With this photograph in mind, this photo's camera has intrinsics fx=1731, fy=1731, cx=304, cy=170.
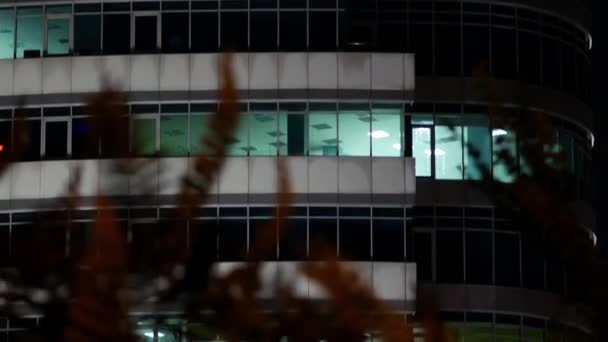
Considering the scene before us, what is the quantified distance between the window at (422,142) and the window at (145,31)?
7.21m

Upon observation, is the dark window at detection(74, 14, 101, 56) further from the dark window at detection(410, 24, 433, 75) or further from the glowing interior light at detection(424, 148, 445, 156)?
the glowing interior light at detection(424, 148, 445, 156)

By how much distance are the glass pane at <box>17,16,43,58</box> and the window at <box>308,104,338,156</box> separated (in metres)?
7.62

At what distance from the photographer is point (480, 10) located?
46625mm

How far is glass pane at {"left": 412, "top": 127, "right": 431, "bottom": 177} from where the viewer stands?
46.1 metres

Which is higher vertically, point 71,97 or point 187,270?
point 71,97

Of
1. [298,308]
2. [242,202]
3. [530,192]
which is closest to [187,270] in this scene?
[298,308]

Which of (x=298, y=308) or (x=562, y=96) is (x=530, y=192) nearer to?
Result: (x=298, y=308)

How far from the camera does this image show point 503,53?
4691cm

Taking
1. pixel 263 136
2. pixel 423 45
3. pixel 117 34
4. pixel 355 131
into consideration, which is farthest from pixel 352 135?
pixel 117 34

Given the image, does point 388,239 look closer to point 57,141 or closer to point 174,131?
point 174,131

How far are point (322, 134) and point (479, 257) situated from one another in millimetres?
5386

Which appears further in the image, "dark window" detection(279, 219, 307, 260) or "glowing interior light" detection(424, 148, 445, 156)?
"glowing interior light" detection(424, 148, 445, 156)

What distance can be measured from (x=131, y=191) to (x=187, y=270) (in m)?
0.86

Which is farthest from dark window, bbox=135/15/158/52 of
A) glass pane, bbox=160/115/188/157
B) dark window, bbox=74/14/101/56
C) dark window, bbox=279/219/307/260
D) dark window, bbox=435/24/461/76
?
dark window, bbox=435/24/461/76
